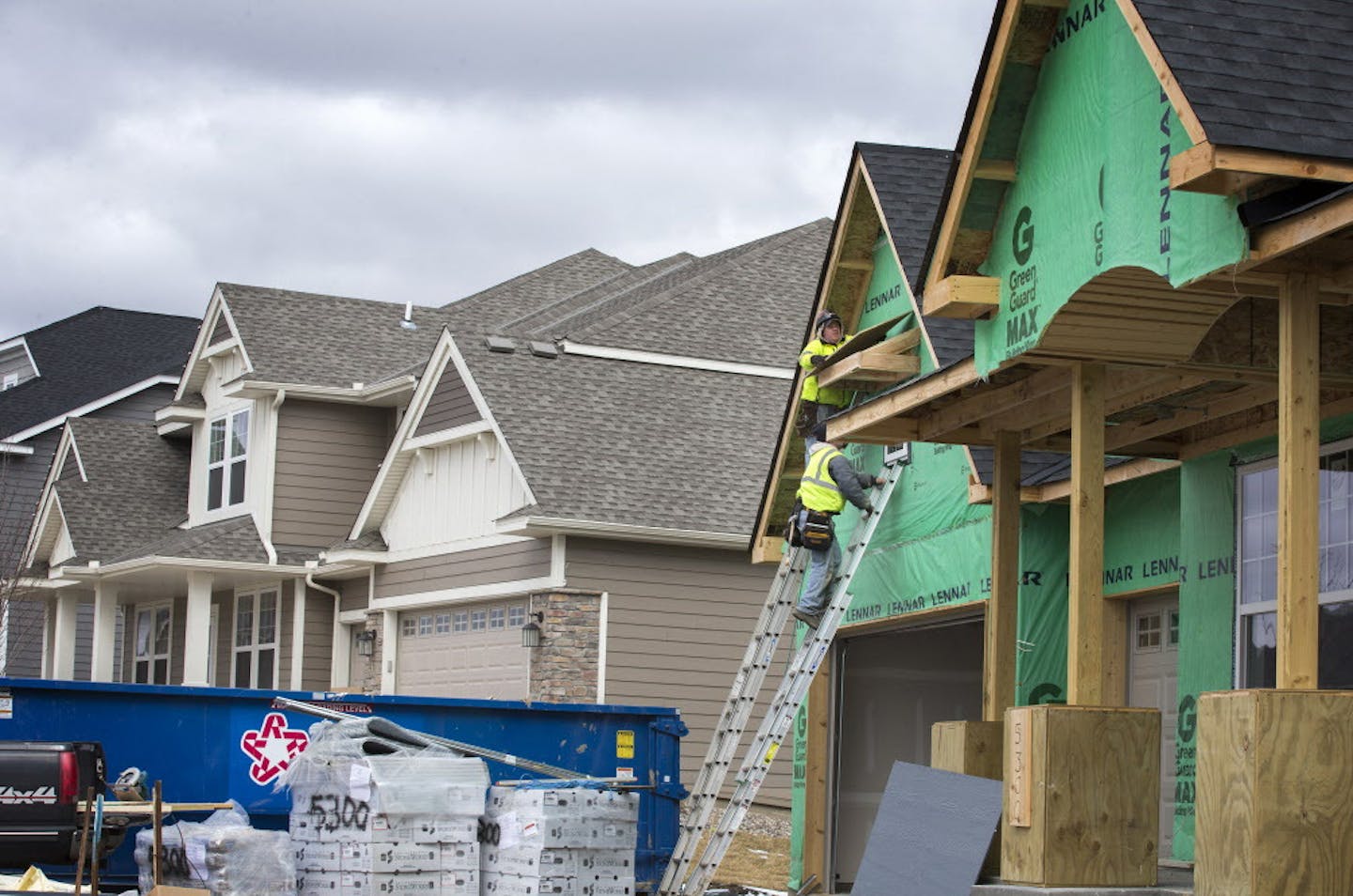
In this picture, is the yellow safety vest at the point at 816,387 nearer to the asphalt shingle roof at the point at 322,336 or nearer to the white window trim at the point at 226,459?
the asphalt shingle roof at the point at 322,336

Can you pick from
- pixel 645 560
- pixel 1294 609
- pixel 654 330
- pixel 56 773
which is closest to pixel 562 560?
pixel 645 560

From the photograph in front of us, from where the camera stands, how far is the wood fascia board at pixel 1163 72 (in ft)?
25.9

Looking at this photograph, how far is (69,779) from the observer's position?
12.5 m

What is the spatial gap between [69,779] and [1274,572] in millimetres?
8035

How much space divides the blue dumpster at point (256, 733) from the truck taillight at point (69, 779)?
2.80 ft

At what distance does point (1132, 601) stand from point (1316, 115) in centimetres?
688

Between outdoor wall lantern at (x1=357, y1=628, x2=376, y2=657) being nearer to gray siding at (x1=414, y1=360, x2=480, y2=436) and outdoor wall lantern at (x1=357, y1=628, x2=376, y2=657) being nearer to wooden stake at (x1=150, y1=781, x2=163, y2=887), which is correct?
gray siding at (x1=414, y1=360, x2=480, y2=436)

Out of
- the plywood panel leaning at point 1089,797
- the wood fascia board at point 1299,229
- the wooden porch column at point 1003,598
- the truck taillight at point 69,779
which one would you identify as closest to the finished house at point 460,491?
the truck taillight at point 69,779

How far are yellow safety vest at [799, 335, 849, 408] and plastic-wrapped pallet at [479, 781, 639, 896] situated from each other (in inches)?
168

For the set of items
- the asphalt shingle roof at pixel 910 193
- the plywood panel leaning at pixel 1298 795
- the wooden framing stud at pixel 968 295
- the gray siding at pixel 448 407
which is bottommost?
the plywood panel leaning at pixel 1298 795

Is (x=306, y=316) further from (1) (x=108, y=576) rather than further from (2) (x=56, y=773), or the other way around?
(2) (x=56, y=773)

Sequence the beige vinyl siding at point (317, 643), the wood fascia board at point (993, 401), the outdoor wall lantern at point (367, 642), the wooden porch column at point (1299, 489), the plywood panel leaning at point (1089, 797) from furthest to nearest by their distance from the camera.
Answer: the beige vinyl siding at point (317, 643), the outdoor wall lantern at point (367, 642), the wood fascia board at point (993, 401), the plywood panel leaning at point (1089, 797), the wooden porch column at point (1299, 489)

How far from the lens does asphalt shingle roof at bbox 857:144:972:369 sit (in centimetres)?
1517

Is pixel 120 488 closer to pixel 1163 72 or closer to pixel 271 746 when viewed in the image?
pixel 271 746
